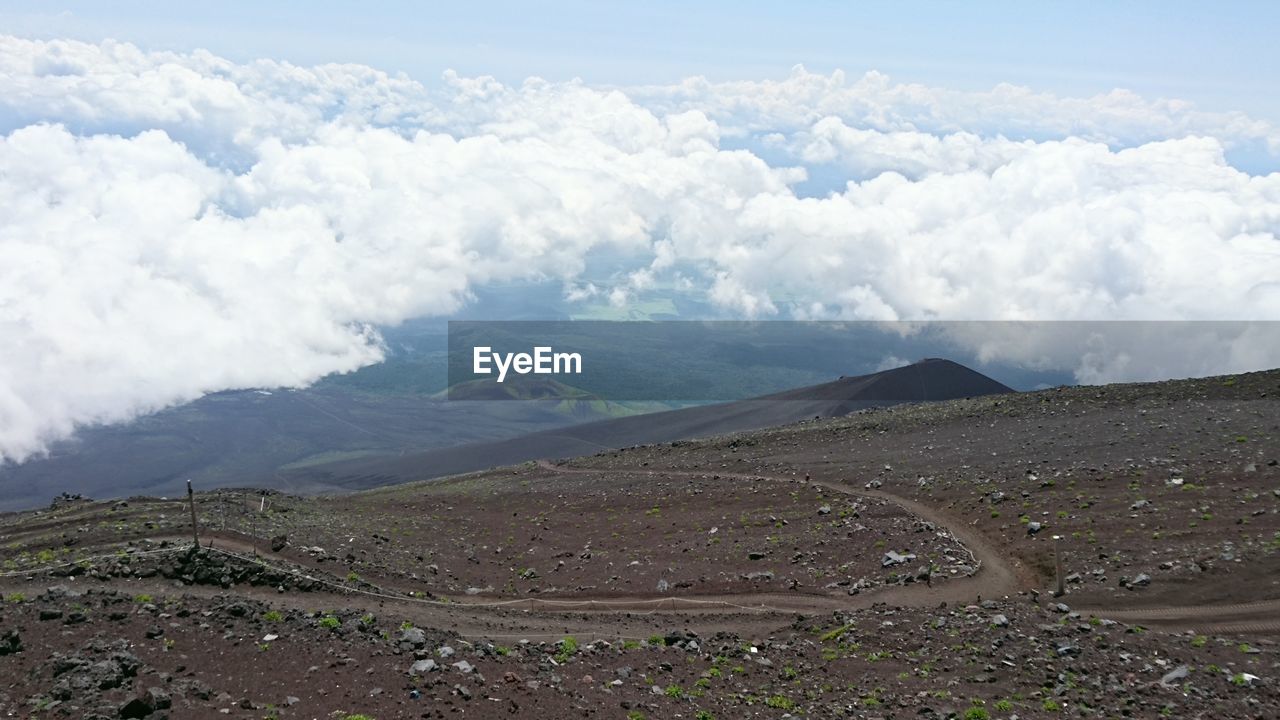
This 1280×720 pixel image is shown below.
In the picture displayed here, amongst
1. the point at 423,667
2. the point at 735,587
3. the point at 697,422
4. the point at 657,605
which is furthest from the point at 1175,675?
the point at 697,422

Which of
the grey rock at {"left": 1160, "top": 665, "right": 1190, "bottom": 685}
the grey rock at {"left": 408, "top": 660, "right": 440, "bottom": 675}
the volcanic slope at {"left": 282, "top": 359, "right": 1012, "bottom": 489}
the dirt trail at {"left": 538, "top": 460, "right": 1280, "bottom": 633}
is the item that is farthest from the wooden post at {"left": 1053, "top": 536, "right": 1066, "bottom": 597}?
the volcanic slope at {"left": 282, "top": 359, "right": 1012, "bottom": 489}

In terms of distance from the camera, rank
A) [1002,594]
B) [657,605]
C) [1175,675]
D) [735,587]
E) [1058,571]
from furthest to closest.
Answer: [735,587] → [657,605] → [1002,594] → [1058,571] → [1175,675]

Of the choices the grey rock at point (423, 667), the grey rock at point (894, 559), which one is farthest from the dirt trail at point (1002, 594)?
the grey rock at point (423, 667)

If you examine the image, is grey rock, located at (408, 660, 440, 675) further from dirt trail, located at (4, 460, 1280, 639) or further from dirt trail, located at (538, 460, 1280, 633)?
dirt trail, located at (538, 460, 1280, 633)

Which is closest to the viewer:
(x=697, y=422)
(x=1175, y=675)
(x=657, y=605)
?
(x=1175, y=675)

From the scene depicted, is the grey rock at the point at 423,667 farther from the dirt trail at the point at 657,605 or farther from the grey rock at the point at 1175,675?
the grey rock at the point at 1175,675

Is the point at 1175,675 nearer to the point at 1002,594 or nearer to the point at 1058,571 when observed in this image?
the point at 1058,571

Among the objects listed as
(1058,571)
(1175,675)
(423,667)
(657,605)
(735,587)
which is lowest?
(657,605)
